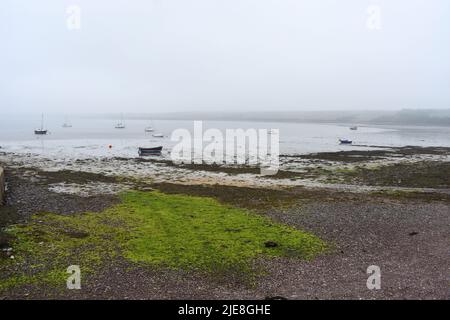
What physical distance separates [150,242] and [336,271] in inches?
273

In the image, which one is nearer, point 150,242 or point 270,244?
point 270,244

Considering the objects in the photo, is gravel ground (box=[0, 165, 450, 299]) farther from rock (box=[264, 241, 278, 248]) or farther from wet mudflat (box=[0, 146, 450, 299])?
rock (box=[264, 241, 278, 248])

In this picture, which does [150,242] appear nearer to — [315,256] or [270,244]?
[270,244]

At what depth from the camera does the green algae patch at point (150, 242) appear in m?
11.9

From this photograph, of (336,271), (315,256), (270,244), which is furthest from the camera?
(270,244)

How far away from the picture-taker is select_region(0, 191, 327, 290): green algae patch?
468 inches

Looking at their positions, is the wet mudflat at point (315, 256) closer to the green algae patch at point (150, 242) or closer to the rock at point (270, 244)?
the rock at point (270, 244)

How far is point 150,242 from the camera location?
46.8 feet

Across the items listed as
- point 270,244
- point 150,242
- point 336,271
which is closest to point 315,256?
point 336,271

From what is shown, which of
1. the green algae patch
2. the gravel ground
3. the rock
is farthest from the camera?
the rock

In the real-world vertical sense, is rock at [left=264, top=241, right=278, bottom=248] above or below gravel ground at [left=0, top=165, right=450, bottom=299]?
above

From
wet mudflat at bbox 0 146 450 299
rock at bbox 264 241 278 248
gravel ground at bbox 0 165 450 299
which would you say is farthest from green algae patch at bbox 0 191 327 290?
gravel ground at bbox 0 165 450 299

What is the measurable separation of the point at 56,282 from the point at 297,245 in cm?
834

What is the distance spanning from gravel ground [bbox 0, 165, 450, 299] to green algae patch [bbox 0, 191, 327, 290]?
73 cm
